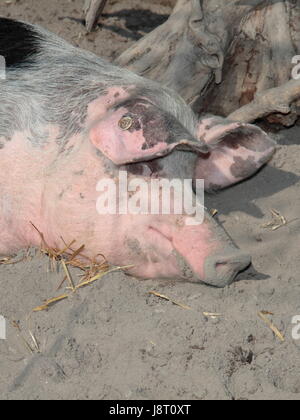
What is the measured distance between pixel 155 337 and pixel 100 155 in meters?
0.74

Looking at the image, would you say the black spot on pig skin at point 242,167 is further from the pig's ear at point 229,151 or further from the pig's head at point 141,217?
the pig's head at point 141,217

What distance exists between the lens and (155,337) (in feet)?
9.53

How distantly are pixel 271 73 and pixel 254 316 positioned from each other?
1874 millimetres

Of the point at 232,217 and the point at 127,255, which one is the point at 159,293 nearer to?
the point at 127,255

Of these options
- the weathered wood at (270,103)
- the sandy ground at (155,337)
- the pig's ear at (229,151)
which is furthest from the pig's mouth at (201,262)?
the weathered wood at (270,103)

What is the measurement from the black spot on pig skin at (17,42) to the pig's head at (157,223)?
0.63m

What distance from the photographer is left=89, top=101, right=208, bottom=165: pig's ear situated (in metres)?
3.01

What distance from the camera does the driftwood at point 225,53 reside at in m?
4.36

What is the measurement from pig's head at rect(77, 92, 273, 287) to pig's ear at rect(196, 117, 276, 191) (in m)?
0.34

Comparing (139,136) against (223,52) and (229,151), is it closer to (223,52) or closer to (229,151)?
(229,151)

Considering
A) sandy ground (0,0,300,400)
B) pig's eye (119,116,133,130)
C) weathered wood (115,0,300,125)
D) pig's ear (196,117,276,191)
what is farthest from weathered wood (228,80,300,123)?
pig's eye (119,116,133,130)

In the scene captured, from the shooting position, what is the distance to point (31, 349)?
2881mm

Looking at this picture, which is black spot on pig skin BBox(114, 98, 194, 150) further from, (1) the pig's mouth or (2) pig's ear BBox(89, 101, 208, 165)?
(1) the pig's mouth

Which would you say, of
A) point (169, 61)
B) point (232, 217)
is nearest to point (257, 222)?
point (232, 217)
